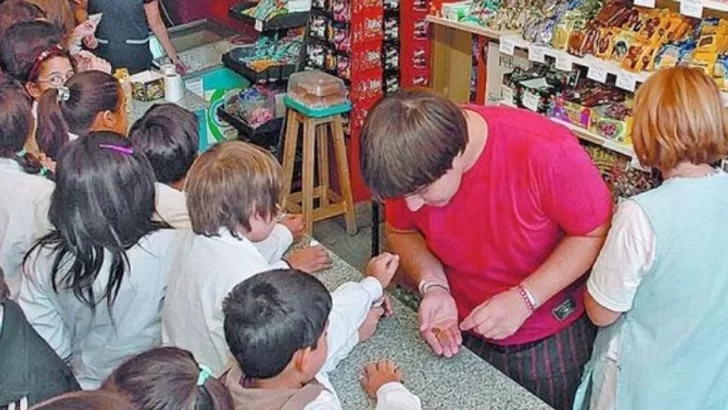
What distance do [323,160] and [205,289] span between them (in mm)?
2851

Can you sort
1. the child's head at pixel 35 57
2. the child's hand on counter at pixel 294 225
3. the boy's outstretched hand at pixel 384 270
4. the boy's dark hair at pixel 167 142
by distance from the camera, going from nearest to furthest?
the boy's outstretched hand at pixel 384 270
the boy's dark hair at pixel 167 142
the child's hand on counter at pixel 294 225
the child's head at pixel 35 57

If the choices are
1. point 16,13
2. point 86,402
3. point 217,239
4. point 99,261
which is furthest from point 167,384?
point 16,13

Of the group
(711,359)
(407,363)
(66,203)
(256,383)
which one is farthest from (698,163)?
(66,203)

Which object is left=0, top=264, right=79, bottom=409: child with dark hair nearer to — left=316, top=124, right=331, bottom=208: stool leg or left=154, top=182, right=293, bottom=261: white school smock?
left=154, top=182, right=293, bottom=261: white school smock

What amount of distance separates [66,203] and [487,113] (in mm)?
969

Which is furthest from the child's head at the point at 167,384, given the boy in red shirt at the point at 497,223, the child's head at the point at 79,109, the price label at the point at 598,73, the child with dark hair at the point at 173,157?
the price label at the point at 598,73

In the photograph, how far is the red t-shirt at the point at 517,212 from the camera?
189cm

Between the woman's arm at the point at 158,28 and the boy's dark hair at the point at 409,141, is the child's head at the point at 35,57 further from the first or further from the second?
the boy's dark hair at the point at 409,141

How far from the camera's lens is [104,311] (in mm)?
1936

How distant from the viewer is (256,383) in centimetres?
154

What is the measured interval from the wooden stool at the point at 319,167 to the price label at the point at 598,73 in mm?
1354

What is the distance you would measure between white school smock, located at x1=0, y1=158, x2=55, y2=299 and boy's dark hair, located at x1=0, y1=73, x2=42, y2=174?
0.05 metres

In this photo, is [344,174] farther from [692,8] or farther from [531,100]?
[692,8]

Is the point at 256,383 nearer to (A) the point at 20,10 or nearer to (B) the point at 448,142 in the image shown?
(B) the point at 448,142
